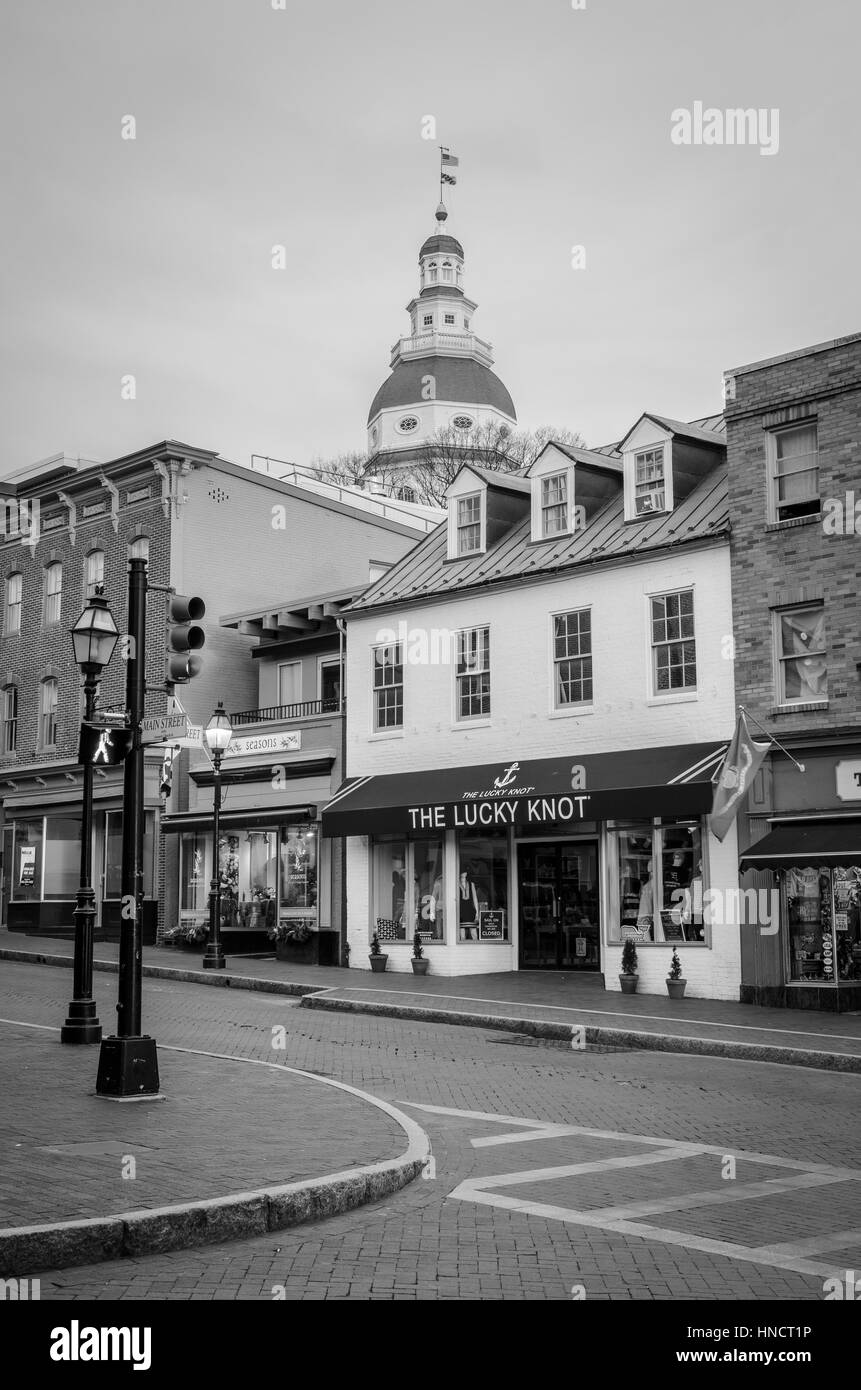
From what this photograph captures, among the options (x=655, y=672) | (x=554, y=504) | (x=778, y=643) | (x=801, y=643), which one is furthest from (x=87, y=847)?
(x=554, y=504)

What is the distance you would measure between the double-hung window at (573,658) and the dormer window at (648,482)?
211cm

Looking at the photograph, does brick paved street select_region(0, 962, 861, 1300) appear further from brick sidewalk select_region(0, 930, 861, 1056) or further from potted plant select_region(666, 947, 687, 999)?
potted plant select_region(666, 947, 687, 999)

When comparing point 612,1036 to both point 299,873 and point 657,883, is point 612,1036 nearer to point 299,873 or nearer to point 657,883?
point 657,883

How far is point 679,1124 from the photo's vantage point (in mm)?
11336

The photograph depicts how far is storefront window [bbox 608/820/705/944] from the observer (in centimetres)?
2203

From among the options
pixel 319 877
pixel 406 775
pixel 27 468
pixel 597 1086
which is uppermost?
pixel 27 468

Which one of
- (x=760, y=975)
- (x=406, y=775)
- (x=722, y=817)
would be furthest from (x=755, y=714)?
(x=406, y=775)

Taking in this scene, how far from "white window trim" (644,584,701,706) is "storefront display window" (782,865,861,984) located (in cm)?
340

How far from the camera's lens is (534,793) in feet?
77.4

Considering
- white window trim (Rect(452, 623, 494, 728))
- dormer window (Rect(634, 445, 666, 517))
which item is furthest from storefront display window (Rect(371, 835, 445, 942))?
dormer window (Rect(634, 445, 666, 517))

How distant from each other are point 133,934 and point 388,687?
16.4 metres

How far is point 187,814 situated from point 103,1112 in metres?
21.3

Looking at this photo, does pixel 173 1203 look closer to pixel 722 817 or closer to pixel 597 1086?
pixel 597 1086
